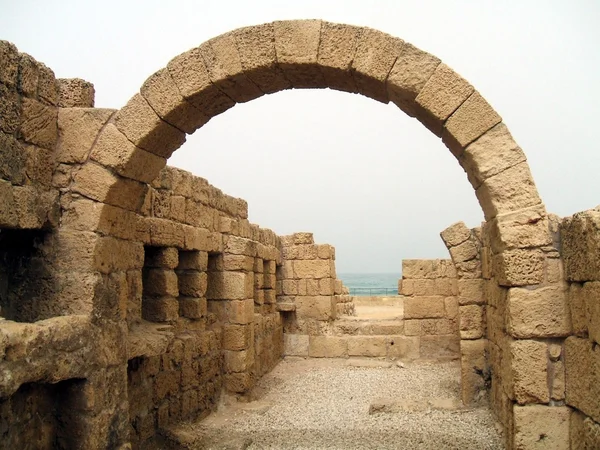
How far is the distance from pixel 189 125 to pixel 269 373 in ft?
20.0

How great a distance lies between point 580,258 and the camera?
373 cm

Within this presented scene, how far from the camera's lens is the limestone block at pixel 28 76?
3.98 meters

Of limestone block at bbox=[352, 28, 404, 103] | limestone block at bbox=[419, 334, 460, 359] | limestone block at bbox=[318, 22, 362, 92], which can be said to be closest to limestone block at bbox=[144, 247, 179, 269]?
limestone block at bbox=[318, 22, 362, 92]

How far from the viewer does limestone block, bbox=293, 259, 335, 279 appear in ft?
37.8

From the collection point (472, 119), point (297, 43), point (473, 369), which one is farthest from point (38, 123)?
point (473, 369)

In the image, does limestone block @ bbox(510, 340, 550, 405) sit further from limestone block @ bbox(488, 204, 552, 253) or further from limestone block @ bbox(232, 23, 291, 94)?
limestone block @ bbox(232, 23, 291, 94)

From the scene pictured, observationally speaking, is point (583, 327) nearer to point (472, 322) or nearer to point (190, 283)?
point (472, 322)

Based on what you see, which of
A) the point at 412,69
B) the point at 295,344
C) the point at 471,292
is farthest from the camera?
the point at 295,344

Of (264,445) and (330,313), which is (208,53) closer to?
(264,445)

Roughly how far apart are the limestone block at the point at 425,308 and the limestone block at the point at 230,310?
4065 mm

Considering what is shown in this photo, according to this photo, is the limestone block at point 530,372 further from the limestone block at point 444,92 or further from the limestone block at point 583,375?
the limestone block at point 444,92

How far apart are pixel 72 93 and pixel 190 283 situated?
3.00 m

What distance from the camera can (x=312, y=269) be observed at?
1157cm

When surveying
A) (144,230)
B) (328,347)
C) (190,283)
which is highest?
(144,230)
